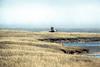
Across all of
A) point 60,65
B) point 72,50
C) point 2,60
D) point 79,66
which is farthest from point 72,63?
point 72,50

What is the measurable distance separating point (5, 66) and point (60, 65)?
437 cm

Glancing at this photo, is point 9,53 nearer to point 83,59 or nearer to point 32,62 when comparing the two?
point 32,62

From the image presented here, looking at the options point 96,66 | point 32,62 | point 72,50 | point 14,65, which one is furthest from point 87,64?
point 72,50

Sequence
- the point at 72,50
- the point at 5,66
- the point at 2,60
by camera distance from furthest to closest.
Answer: the point at 72,50, the point at 2,60, the point at 5,66

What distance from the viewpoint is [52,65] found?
20938mm

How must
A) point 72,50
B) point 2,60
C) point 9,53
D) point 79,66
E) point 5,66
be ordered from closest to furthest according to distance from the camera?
1. point 5,66
2. point 2,60
3. point 79,66
4. point 9,53
5. point 72,50

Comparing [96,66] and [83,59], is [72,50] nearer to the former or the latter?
[83,59]

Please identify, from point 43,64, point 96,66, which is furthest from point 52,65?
point 96,66

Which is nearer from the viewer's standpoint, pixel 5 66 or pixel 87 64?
pixel 5 66

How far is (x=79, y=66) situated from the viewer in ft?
76.6

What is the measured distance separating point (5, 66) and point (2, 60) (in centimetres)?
163

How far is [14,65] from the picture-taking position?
19266mm

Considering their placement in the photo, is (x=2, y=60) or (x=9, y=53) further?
(x=9, y=53)

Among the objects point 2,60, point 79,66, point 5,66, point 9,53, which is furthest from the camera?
point 9,53
